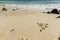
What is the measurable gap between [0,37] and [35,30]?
148 centimetres

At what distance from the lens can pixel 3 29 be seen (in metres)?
7.07

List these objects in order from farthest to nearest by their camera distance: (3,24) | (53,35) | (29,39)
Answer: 1. (3,24)
2. (53,35)
3. (29,39)

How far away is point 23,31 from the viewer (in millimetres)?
6875

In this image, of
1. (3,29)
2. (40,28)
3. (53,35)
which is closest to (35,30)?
(40,28)

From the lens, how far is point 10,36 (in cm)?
643

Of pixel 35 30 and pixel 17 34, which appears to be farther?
pixel 35 30

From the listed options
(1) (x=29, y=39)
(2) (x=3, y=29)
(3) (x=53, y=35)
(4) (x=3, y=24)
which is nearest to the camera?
(1) (x=29, y=39)

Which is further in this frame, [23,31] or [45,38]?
[23,31]

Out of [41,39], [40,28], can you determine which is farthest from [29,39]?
[40,28]

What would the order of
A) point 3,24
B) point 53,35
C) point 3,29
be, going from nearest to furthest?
point 53,35, point 3,29, point 3,24

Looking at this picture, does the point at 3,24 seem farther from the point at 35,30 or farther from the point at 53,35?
the point at 53,35

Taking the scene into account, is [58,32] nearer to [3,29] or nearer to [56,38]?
[56,38]

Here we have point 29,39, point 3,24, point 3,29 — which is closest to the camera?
point 29,39

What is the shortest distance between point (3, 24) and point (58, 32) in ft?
7.90
